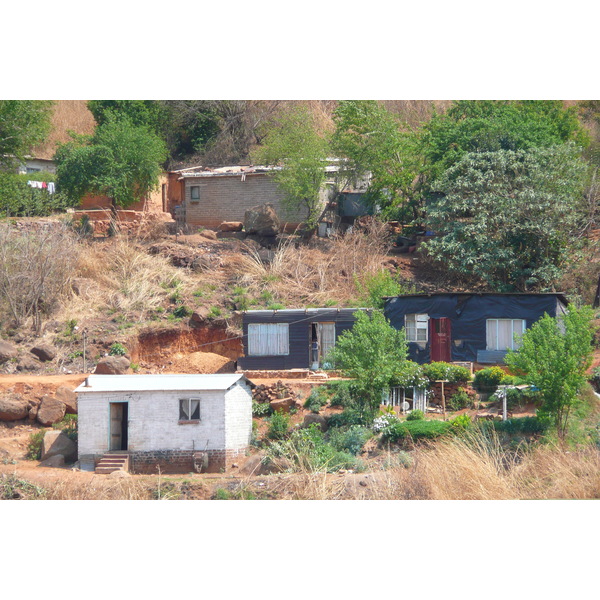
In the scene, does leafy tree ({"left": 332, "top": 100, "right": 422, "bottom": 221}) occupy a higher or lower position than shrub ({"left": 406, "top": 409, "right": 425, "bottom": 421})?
higher

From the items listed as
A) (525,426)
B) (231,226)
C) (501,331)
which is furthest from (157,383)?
(231,226)

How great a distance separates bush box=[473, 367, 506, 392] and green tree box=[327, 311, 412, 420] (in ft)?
7.18

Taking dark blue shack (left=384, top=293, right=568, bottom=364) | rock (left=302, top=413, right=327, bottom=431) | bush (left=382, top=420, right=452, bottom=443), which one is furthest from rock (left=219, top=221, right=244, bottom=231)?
bush (left=382, top=420, right=452, bottom=443)

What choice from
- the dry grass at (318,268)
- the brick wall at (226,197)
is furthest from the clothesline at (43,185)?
the dry grass at (318,268)

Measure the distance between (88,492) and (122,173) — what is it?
2350 centimetres

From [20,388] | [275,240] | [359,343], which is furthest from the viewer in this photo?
[275,240]

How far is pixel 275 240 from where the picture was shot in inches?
1540

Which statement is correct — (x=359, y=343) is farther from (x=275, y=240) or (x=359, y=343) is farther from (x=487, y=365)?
(x=275, y=240)

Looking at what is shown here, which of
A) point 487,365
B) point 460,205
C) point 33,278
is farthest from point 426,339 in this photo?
point 33,278

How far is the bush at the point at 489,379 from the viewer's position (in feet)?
86.1

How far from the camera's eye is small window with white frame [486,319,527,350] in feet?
95.9

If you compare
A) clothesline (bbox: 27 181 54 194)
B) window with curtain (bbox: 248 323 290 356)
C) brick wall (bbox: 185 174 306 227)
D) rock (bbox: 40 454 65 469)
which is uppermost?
clothesline (bbox: 27 181 54 194)

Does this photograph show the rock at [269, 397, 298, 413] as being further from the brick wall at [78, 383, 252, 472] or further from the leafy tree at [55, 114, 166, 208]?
the leafy tree at [55, 114, 166, 208]

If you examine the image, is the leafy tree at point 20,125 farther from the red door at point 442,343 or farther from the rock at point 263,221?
the red door at point 442,343
